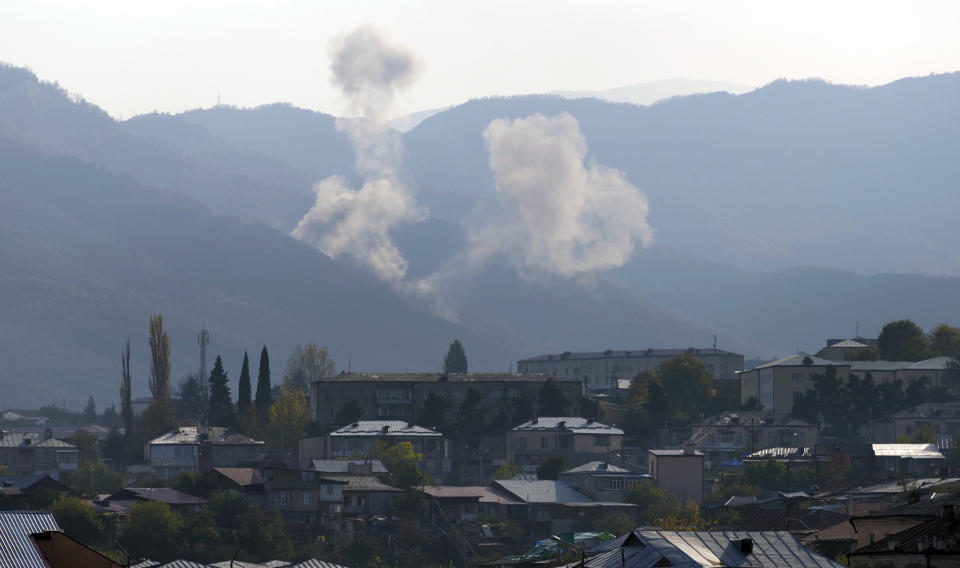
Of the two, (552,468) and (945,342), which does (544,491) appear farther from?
(945,342)

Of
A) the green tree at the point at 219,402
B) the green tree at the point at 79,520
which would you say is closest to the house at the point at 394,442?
the green tree at the point at 219,402

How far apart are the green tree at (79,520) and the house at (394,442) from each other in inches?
1624

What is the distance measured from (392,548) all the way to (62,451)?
69040mm

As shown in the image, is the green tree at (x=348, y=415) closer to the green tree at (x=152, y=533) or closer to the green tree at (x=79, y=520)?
the green tree at (x=152, y=533)

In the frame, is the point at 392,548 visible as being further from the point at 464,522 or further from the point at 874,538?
the point at 874,538

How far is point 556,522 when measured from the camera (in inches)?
5266

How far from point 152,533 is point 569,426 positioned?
2102 inches

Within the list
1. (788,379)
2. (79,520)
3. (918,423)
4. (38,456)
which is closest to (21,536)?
(79,520)

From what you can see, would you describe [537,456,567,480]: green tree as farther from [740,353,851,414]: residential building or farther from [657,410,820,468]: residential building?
[740,353,851,414]: residential building

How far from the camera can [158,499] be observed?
133125 millimetres

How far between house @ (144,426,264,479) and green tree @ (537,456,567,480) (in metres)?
25.4

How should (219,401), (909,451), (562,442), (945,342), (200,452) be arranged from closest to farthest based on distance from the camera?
(909,451) → (200,452) → (562,442) → (219,401) → (945,342)

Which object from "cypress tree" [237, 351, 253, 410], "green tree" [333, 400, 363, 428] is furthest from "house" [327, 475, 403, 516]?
"cypress tree" [237, 351, 253, 410]

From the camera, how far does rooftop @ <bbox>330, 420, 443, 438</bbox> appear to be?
541 ft
